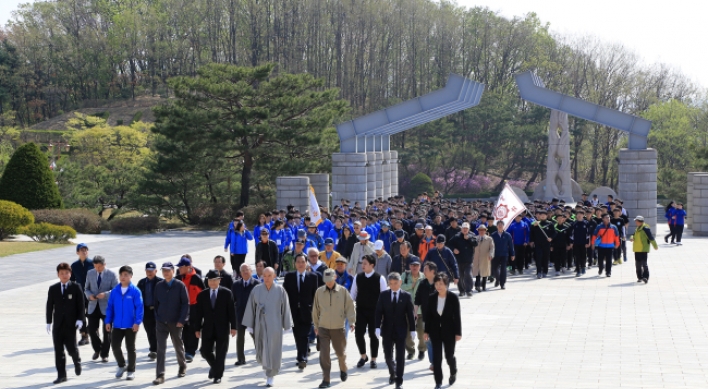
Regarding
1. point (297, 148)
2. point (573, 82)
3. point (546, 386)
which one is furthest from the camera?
point (573, 82)

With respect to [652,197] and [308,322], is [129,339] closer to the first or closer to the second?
[308,322]

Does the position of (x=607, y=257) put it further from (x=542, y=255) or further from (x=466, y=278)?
(x=466, y=278)

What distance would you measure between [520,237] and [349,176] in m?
11.1

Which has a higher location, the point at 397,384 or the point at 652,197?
the point at 652,197

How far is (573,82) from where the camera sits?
63281mm

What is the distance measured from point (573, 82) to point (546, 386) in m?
55.2

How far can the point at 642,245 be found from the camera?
19453mm

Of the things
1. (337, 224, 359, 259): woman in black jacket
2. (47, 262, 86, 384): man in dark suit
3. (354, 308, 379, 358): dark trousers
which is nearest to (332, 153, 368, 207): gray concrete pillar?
(337, 224, 359, 259): woman in black jacket

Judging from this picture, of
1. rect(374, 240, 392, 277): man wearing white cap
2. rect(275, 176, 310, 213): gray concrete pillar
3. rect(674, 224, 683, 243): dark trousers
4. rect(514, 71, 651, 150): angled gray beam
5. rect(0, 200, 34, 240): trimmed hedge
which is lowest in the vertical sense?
rect(674, 224, 683, 243): dark trousers

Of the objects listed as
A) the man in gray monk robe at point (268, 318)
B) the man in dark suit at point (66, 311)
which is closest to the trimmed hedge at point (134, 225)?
the man in dark suit at point (66, 311)

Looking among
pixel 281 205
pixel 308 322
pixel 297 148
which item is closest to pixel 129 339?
pixel 308 322

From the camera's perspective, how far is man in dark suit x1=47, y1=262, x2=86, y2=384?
37.6ft

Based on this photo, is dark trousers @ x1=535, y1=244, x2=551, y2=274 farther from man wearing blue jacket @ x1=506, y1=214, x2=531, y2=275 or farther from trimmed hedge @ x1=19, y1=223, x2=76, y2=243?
trimmed hedge @ x1=19, y1=223, x2=76, y2=243

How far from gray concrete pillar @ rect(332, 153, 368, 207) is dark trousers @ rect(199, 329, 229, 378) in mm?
20670
